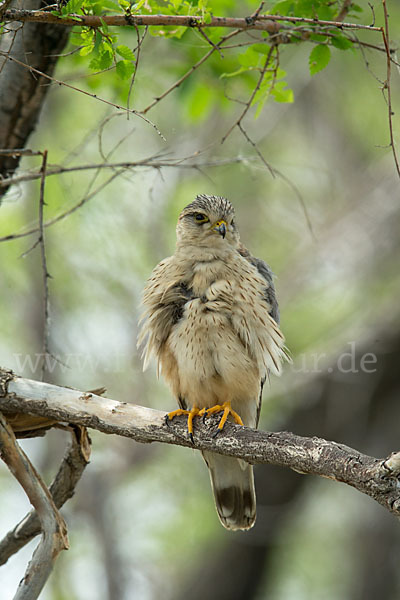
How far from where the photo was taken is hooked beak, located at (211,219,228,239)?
3.90 m

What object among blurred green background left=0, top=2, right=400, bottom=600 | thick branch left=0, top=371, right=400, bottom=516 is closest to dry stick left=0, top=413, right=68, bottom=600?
thick branch left=0, top=371, right=400, bottom=516

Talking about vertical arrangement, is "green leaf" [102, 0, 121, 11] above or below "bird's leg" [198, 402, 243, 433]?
above

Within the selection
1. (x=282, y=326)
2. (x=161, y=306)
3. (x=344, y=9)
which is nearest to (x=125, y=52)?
(x=344, y=9)

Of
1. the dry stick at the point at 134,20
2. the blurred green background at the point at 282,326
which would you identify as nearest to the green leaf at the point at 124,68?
the dry stick at the point at 134,20

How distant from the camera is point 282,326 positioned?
7.62 metres

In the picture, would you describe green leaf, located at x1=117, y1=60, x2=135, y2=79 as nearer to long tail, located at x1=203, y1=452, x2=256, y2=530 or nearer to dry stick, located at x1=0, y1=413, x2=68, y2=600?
dry stick, located at x1=0, y1=413, x2=68, y2=600

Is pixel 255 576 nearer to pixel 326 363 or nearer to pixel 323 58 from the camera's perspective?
pixel 326 363

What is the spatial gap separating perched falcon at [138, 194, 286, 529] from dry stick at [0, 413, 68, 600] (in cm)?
90

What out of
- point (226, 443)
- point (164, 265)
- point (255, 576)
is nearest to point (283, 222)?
point (255, 576)

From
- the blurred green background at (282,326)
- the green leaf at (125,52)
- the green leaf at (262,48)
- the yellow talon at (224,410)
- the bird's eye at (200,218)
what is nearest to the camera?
the green leaf at (125,52)

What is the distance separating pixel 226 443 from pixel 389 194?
6.04 meters

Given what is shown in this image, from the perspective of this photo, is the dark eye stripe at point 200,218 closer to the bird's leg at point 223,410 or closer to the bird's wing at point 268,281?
the bird's wing at point 268,281

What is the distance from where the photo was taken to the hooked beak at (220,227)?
154 inches

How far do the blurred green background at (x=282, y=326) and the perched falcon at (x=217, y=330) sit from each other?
1954mm
